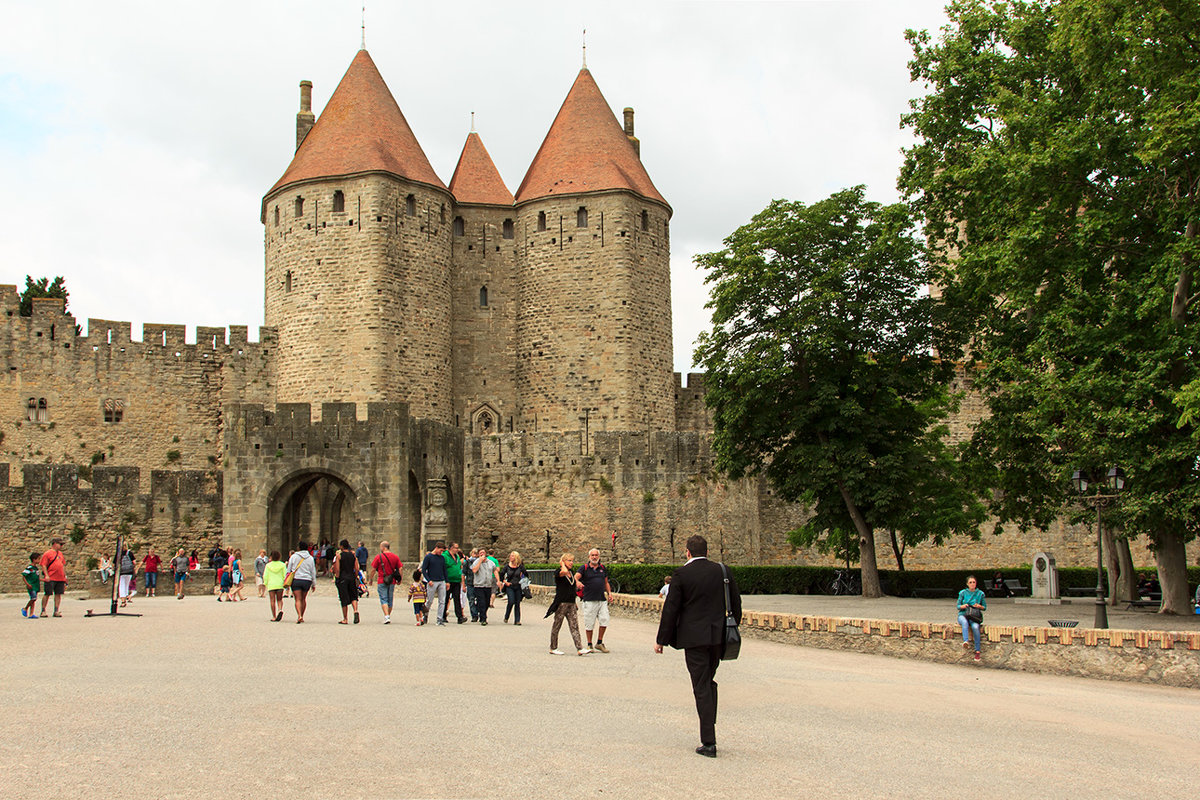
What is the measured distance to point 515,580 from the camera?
693 inches

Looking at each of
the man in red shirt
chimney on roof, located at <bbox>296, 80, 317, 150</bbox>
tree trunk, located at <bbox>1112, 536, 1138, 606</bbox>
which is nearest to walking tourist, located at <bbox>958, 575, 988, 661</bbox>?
tree trunk, located at <bbox>1112, 536, 1138, 606</bbox>

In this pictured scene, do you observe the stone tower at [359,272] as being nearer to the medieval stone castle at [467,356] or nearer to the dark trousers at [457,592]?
the medieval stone castle at [467,356]

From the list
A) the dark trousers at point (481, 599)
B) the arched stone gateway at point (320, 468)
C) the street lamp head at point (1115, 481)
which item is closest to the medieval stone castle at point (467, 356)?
the arched stone gateway at point (320, 468)

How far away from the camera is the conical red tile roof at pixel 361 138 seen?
38.3 meters

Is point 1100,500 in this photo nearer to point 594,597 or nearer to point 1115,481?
point 1115,481

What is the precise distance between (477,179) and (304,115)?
7069 mm

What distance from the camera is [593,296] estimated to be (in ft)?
129

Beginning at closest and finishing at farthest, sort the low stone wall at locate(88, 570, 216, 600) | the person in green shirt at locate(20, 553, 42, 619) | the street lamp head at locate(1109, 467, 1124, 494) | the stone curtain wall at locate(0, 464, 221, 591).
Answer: the street lamp head at locate(1109, 467, 1124, 494) < the person in green shirt at locate(20, 553, 42, 619) < the low stone wall at locate(88, 570, 216, 600) < the stone curtain wall at locate(0, 464, 221, 591)

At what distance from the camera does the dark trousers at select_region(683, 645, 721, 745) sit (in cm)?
749

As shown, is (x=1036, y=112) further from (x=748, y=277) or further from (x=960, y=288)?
(x=748, y=277)

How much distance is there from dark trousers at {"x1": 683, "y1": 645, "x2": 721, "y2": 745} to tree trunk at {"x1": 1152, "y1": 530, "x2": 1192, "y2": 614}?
49.5 ft

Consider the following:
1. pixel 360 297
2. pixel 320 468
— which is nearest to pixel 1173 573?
pixel 320 468

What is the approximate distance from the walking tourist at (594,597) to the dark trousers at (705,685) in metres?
6.13

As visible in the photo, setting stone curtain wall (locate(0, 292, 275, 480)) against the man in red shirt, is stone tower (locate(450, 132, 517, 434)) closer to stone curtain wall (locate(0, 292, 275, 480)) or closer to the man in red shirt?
stone curtain wall (locate(0, 292, 275, 480))
